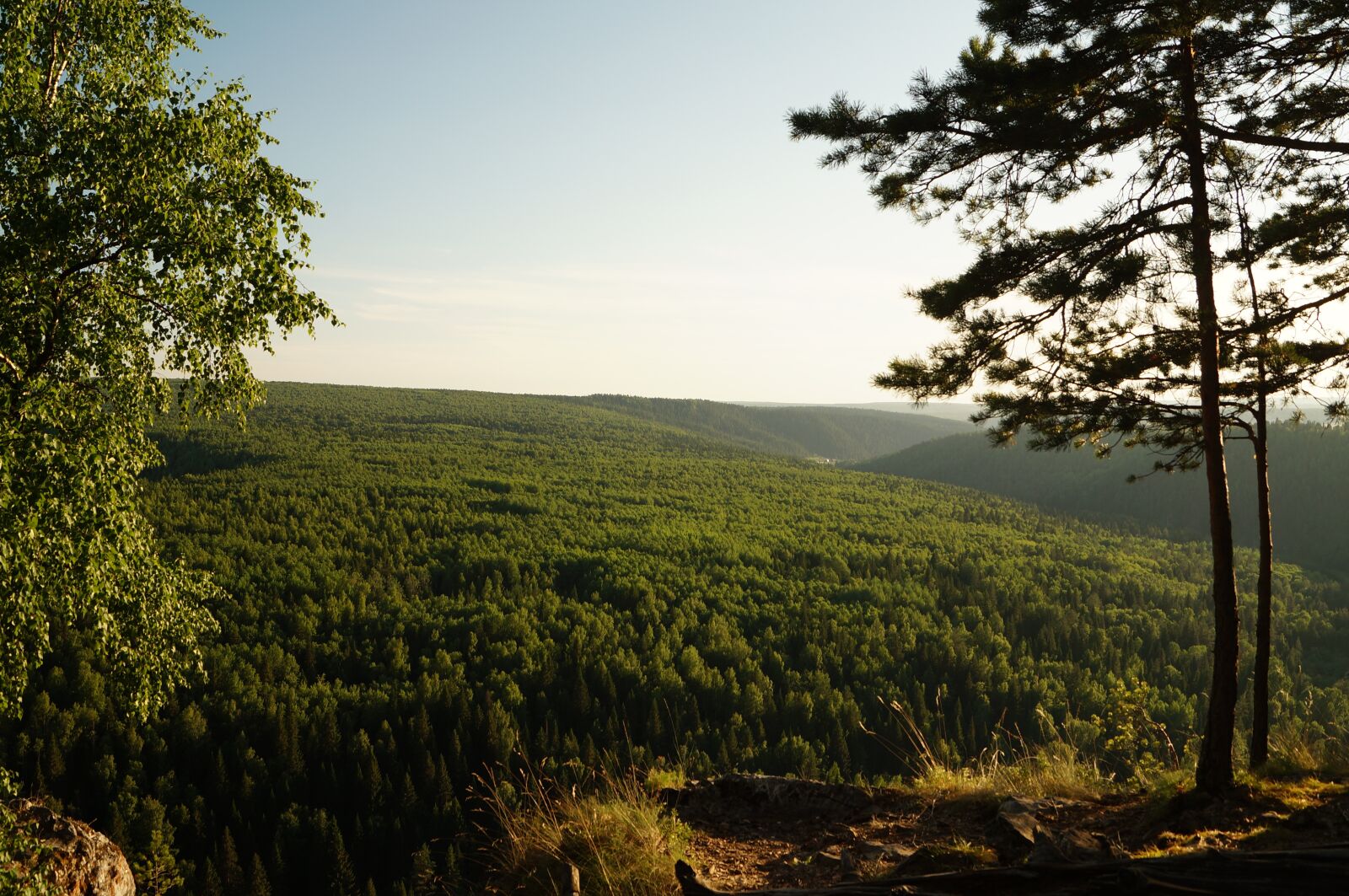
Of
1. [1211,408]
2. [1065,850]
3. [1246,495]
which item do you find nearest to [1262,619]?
[1211,408]

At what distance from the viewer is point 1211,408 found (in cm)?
815

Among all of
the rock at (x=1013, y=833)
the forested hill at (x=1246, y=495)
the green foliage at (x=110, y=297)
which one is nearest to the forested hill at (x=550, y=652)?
the rock at (x=1013, y=833)

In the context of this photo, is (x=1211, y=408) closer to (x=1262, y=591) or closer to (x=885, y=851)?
(x=1262, y=591)

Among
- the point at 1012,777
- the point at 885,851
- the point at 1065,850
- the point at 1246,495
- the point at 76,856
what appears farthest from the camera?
the point at 1246,495

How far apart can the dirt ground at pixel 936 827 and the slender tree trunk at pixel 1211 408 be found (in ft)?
3.40

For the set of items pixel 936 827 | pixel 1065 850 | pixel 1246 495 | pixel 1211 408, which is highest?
pixel 1211 408

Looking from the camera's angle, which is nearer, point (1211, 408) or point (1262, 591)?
point (1211, 408)

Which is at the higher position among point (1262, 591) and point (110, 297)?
point (110, 297)

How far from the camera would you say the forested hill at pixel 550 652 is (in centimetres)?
5203

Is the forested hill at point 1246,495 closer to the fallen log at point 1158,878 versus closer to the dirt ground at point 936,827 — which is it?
the dirt ground at point 936,827

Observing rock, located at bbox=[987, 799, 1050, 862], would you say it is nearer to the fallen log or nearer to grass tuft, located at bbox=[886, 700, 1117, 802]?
grass tuft, located at bbox=[886, 700, 1117, 802]

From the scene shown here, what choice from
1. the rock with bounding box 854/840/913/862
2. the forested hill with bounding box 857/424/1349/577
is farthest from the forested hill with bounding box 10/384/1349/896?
the forested hill with bounding box 857/424/1349/577

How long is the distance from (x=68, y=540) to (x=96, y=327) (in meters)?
3.18

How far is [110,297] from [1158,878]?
465 inches
